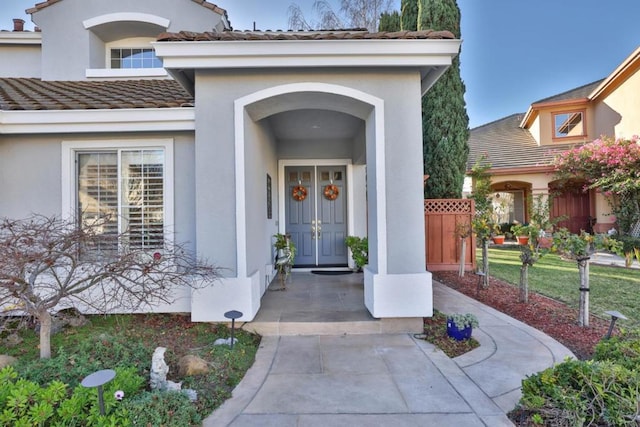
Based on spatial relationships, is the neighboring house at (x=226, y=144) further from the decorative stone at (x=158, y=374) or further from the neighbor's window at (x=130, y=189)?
the decorative stone at (x=158, y=374)

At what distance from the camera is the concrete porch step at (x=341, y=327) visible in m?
4.53

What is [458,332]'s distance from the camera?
4.20 meters

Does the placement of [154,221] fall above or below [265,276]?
above

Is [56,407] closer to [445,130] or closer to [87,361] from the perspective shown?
[87,361]

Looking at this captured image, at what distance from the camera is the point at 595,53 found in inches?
701

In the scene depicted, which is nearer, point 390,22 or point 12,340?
point 12,340

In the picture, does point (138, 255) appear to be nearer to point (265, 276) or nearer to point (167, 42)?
point (167, 42)

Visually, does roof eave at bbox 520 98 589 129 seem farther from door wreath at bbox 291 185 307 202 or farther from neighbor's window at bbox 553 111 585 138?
door wreath at bbox 291 185 307 202

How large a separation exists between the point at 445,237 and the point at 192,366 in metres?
7.38

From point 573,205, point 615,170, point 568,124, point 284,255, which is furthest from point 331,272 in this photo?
point 568,124

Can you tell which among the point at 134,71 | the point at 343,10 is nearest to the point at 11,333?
the point at 134,71

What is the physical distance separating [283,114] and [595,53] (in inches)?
793

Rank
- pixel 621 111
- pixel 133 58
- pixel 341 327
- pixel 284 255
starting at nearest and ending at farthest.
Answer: pixel 341 327, pixel 284 255, pixel 133 58, pixel 621 111

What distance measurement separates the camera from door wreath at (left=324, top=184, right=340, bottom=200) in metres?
8.61
